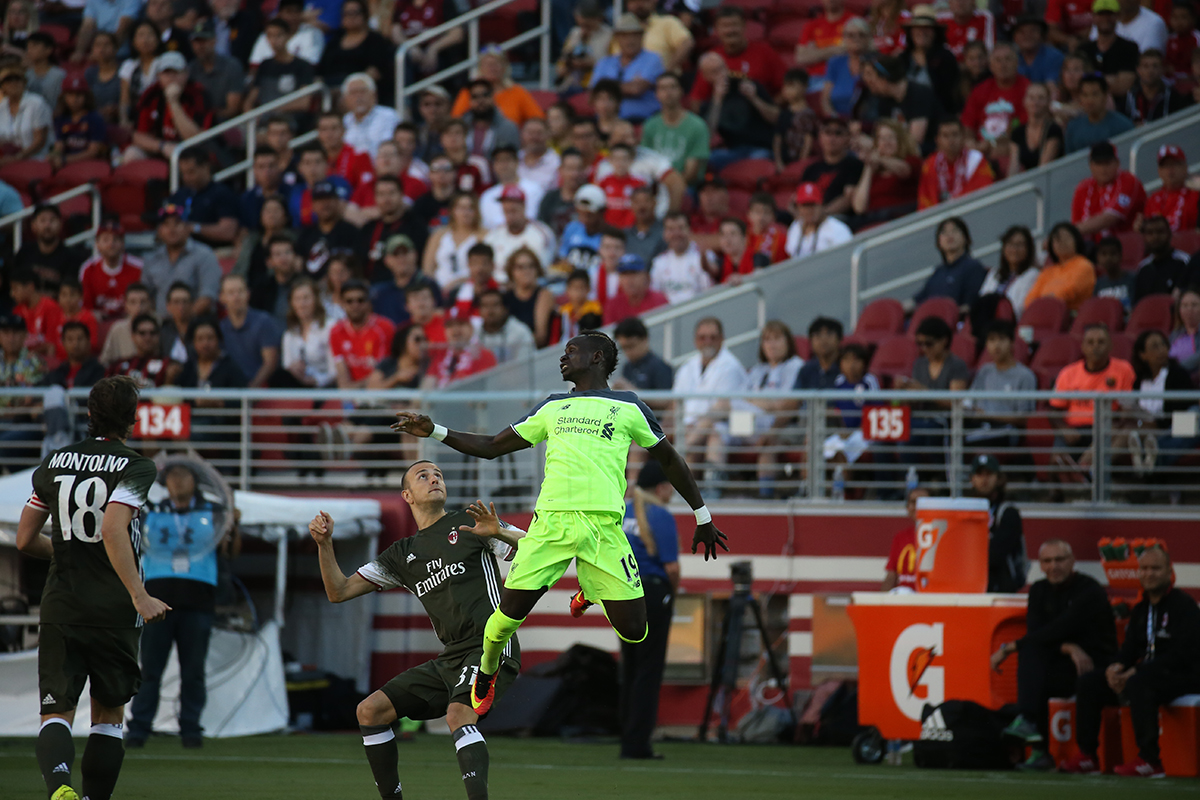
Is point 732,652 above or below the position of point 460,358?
below

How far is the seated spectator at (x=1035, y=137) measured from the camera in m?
17.1

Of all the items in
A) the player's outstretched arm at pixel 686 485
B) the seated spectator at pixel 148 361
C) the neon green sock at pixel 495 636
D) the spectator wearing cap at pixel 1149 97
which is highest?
the spectator wearing cap at pixel 1149 97

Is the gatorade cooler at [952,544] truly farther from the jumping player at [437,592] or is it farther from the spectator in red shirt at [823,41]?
the spectator in red shirt at [823,41]

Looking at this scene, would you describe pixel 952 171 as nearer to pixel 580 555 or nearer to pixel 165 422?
pixel 165 422

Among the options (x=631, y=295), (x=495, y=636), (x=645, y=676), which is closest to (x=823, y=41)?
(x=631, y=295)

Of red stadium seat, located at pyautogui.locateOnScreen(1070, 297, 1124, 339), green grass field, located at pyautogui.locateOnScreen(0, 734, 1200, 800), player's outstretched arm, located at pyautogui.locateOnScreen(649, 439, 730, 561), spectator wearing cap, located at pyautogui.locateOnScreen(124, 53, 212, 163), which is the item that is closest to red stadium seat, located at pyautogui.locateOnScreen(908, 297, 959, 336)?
red stadium seat, located at pyautogui.locateOnScreen(1070, 297, 1124, 339)

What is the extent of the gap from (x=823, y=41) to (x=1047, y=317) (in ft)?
19.8

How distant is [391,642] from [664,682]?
269 centimetres

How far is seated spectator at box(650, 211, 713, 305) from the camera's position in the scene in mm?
16984

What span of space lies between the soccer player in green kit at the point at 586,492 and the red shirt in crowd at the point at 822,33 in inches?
488

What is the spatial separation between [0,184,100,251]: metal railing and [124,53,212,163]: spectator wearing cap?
0.73 metres

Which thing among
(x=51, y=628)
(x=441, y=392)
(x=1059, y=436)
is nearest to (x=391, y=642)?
(x=441, y=392)

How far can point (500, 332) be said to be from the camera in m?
16.3

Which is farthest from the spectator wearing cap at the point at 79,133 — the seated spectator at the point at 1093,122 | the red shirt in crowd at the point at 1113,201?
the red shirt in crowd at the point at 1113,201
